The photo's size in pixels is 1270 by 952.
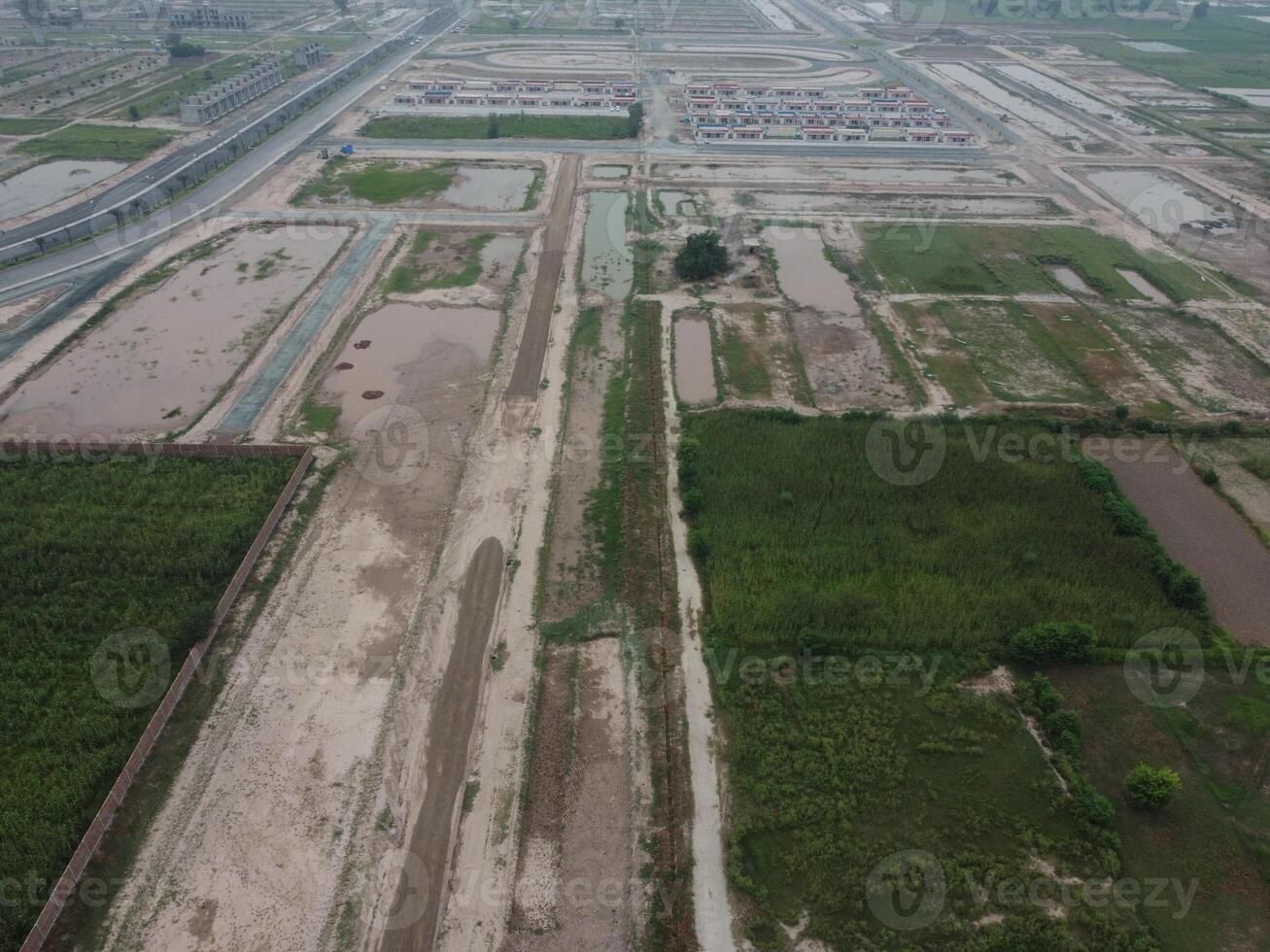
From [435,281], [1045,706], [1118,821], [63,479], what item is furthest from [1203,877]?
[435,281]

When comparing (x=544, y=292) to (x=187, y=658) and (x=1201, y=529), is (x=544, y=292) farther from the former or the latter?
(x=1201, y=529)

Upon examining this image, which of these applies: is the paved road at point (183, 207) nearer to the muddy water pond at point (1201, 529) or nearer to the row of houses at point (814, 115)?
the row of houses at point (814, 115)

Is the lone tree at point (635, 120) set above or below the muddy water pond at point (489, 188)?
above

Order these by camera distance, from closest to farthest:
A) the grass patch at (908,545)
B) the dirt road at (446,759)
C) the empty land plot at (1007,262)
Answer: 1. the dirt road at (446,759)
2. the grass patch at (908,545)
3. the empty land plot at (1007,262)

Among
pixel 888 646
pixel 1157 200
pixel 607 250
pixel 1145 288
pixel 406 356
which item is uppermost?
pixel 1157 200

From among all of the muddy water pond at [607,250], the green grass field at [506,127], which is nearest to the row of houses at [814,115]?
the green grass field at [506,127]

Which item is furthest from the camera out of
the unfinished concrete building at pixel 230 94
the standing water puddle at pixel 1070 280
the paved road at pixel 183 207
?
the unfinished concrete building at pixel 230 94

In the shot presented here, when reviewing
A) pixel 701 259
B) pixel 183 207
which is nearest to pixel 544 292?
pixel 701 259
